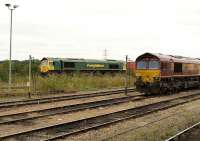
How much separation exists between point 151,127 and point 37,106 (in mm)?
8357

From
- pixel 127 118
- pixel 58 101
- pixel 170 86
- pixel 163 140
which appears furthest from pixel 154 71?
pixel 163 140

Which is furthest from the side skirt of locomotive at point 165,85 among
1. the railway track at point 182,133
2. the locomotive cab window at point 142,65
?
the railway track at point 182,133

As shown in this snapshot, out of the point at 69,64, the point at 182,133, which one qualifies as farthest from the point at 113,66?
the point at 182,133

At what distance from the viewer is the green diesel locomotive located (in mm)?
52531

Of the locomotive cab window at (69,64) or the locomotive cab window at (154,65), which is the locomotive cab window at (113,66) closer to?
the locomotive cab window at (69,64)

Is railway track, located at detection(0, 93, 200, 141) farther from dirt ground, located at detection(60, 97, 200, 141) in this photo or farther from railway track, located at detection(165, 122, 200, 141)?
railway track, located at detection(165, 122, 200, 141)

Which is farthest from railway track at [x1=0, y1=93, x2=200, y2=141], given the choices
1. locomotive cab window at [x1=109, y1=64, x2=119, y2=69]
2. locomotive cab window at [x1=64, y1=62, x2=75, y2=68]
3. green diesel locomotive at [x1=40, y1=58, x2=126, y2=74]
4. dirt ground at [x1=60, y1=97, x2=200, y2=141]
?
locomotive cab window at [x1=109, y1=64, x2=119, y2=69]

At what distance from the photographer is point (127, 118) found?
16.4 m

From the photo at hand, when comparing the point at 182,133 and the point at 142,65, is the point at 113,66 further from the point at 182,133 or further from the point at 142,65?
the point at 182,133

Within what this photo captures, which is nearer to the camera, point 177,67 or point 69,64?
point 177,67

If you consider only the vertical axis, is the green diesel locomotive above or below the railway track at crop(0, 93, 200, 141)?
above

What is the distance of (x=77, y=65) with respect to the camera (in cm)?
5534

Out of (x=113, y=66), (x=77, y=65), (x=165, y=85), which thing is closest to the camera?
(x=165, y=85)

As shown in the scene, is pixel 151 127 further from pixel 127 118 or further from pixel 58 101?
pixel 58 101
